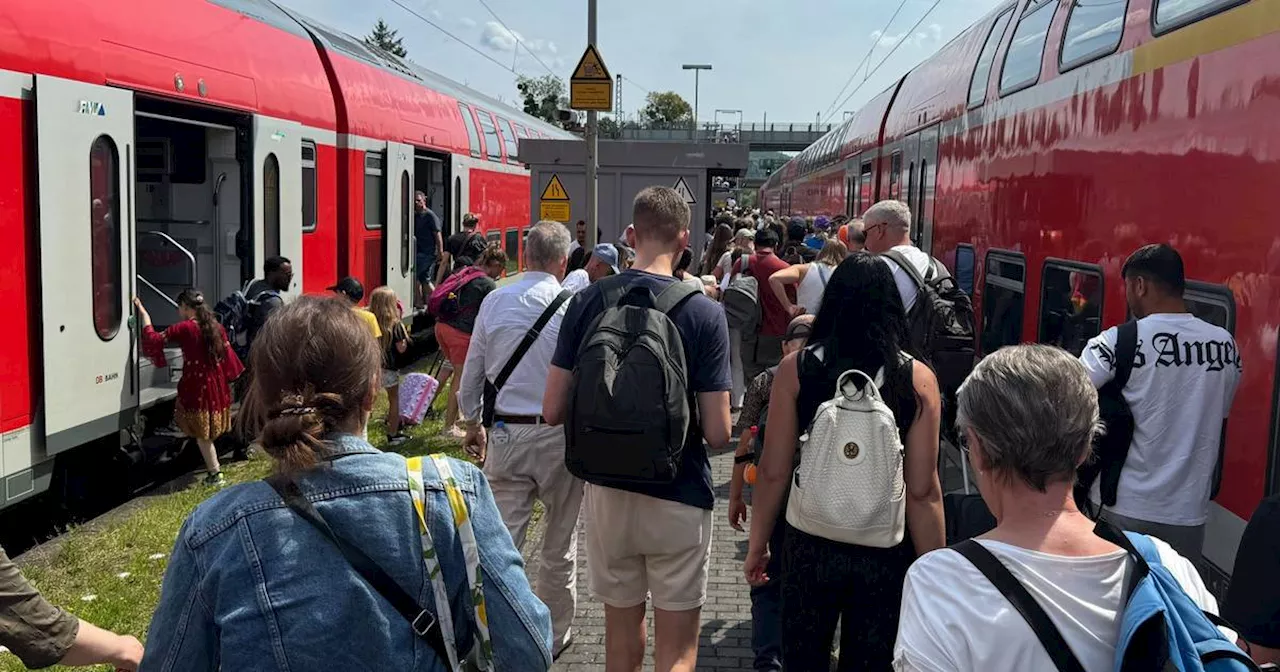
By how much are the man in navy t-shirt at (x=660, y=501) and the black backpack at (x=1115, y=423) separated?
1343 mm

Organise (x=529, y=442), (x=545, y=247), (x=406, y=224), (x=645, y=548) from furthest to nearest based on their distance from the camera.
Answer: (x=406, y=224) → (x=545, y=247) → (x=529, y=442) → (x=645, y=548)

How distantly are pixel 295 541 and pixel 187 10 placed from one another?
276 inches

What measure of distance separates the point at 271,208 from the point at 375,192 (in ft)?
8.37

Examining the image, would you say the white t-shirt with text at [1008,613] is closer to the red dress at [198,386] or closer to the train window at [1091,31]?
the train window at [1091,31]

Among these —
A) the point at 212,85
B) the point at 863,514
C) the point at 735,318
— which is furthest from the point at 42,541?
the point at 863,514

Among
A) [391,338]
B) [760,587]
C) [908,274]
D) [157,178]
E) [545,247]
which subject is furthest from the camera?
[157,178]

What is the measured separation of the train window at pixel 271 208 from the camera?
29.0ft

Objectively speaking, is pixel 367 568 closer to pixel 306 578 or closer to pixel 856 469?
pixel 306 578

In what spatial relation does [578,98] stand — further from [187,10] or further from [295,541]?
[295,541]

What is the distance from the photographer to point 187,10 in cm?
773

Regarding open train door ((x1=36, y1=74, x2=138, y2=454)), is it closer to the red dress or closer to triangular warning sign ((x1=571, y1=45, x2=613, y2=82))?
the red dress

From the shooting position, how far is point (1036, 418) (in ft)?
6.63

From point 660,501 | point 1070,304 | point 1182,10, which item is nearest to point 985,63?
point 1070,304

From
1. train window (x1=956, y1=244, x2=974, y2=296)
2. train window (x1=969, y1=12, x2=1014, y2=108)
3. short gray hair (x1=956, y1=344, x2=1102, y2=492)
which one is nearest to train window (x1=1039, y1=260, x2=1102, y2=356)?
train window (x1=956, y1=244, x2=974, y2=296)
